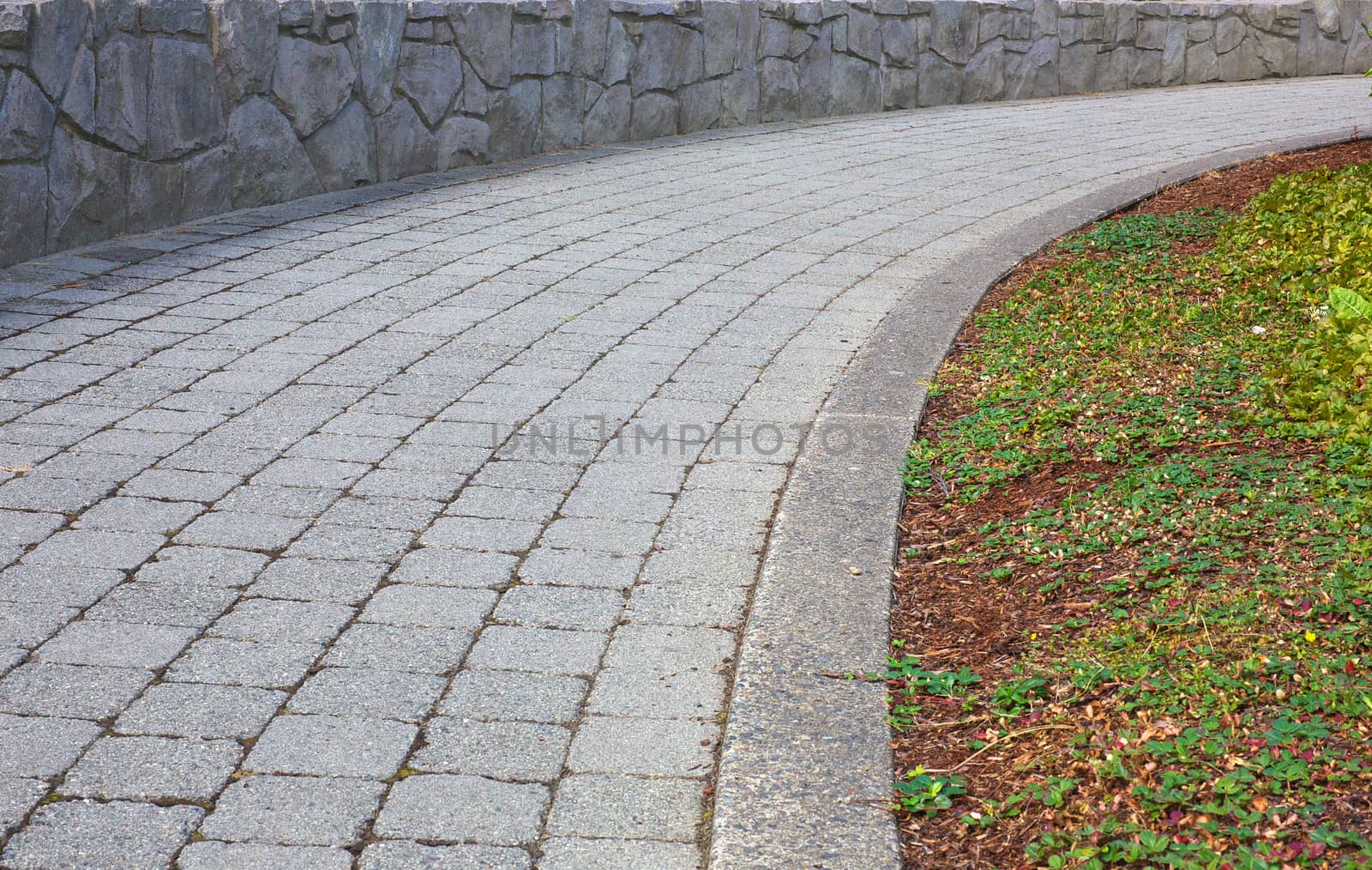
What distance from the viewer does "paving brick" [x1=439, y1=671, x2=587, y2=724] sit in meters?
2.83

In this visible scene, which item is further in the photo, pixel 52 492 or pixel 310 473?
pixel 310 473

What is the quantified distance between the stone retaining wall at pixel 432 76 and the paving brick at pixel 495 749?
4.64 meters

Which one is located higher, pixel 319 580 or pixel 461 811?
pixel 319 580

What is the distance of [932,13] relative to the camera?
13023 mm

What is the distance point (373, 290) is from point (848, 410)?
103 inches

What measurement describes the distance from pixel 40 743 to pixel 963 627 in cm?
201

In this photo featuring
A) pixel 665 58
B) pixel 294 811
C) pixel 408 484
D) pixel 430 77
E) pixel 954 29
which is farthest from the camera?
pixel 954 29

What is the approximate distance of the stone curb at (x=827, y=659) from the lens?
7.87 feet

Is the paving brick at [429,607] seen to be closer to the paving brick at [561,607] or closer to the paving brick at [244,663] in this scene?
the paving brick at [561,607]

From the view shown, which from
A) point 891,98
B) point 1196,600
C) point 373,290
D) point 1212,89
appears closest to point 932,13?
point 891,98

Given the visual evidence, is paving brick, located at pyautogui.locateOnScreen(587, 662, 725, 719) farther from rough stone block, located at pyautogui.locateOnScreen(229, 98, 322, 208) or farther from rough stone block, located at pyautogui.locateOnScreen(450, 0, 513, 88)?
rough stone block, located at pyautogui.locateOnScreen(450, 0, 513, 88)

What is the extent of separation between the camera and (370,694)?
2883 millimetres

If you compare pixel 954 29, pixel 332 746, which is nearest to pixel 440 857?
pixel 332 746

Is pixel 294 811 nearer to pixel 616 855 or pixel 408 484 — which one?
pixel 616 855
